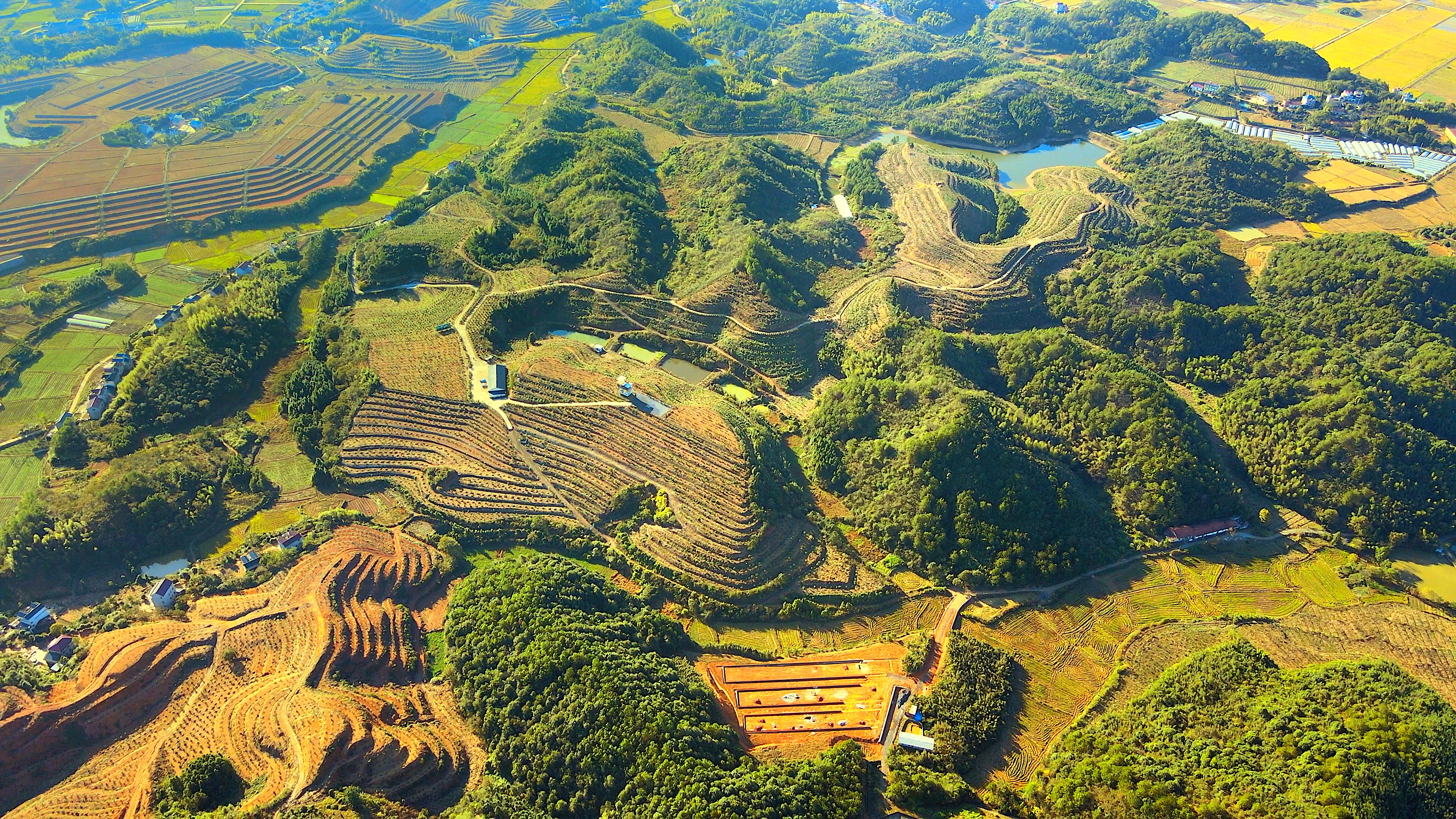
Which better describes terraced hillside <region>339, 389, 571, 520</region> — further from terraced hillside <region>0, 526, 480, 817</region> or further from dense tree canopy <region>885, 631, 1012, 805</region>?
dense tree canopy <region>885, 631, 1012, 805</region>

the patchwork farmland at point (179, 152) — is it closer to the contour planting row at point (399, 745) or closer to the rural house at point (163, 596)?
the rural house at point (163, 596)

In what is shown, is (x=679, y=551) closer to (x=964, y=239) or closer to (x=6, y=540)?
(x=6, y=540)

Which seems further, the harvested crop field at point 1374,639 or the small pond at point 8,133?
the small pond at point 8,133

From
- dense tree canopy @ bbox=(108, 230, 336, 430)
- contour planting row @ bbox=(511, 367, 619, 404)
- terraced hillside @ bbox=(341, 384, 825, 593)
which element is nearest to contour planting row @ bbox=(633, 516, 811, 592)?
terraced hillside @ bbox=(341, 384, 825, 593)

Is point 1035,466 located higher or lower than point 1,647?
higher

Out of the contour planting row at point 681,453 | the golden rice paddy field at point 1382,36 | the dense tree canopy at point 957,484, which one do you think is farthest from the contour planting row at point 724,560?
the golden rice paddy field at point 1382,36

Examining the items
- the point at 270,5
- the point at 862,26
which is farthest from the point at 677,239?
the point at 270,5
